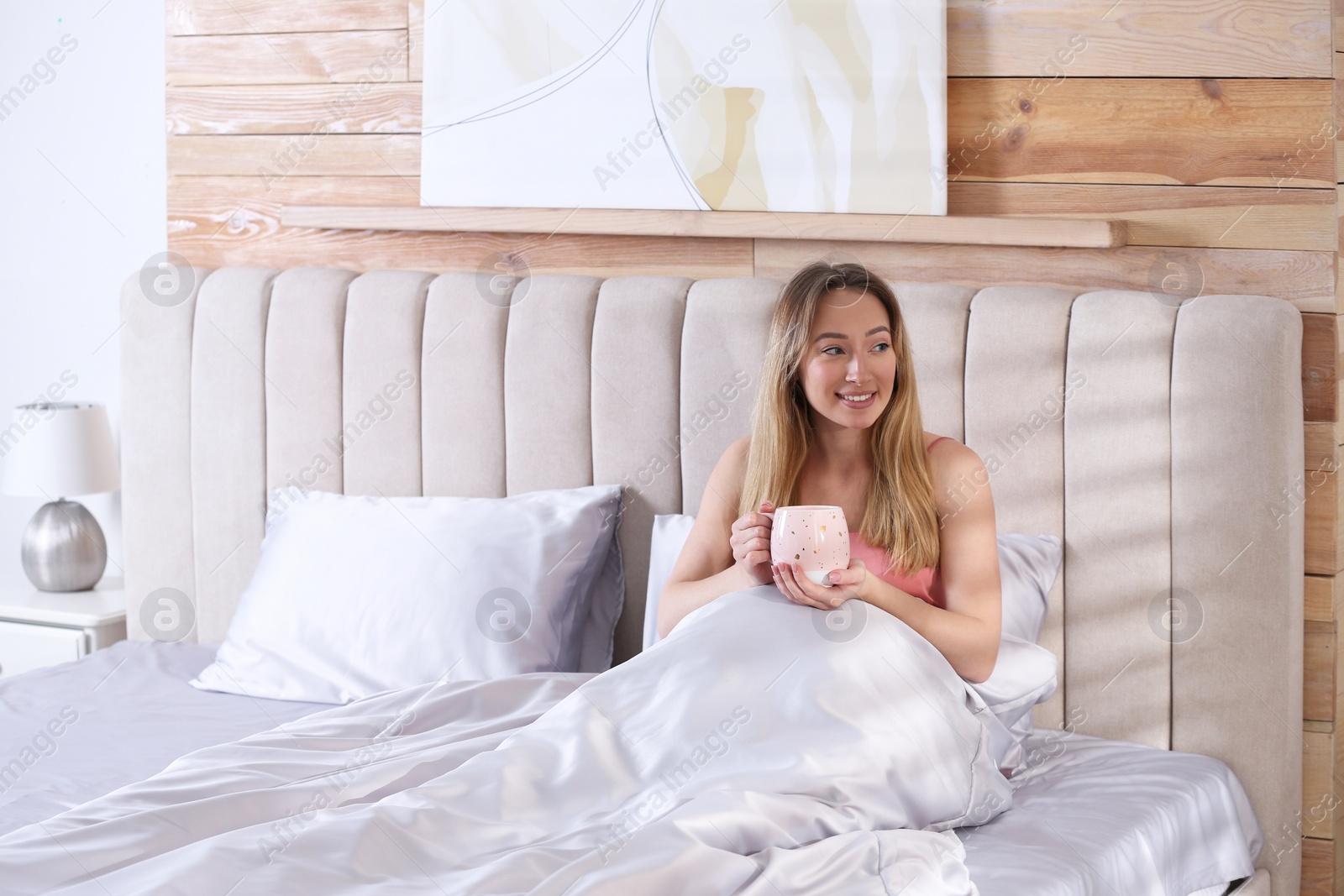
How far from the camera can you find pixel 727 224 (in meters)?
2.42

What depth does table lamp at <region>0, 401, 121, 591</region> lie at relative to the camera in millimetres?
2895

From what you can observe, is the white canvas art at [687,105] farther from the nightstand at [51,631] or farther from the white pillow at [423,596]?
the nightstand at [51,631]

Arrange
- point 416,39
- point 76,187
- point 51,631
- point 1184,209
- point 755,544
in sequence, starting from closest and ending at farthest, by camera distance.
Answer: point 755,544 → point 1184,209 → point 416,39 → point 51,631 → point 76,187

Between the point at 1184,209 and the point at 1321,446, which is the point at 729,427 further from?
the point at 1321,446

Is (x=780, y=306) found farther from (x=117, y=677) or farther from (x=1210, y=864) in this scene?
(x=117, y=677)

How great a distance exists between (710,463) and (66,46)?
2.12 m

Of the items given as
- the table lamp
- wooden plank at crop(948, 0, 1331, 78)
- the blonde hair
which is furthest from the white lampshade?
wooden plank at crop(948, 0, 1331, 78)

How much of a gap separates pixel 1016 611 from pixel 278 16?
80.5 inches

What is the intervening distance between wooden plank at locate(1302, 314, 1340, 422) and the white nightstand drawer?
249 cm

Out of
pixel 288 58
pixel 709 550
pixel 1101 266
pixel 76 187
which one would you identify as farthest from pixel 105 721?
pixel 1101 266

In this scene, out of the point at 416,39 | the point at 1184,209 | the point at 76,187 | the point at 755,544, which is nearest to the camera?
the point at 755,544

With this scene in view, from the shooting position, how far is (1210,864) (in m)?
1.87

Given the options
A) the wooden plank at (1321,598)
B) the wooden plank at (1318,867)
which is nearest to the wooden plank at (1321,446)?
the wooden plank at (1321,598)

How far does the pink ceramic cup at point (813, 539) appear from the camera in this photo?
1.67 metres
